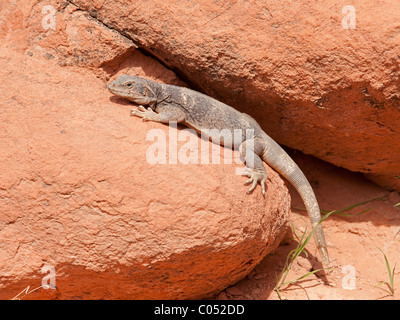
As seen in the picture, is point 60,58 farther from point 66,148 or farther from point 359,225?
point 359,225

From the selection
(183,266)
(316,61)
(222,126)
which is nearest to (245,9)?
(316,61)

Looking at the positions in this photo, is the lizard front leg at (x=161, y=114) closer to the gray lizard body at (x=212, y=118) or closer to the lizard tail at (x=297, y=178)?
the gray lizard body at (x=212, y=118)

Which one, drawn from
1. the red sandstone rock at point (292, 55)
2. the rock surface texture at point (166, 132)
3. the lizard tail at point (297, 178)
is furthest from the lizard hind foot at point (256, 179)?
the red sandstone rock at point (292, 55)

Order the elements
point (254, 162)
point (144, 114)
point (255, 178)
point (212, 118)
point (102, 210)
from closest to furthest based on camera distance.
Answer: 1. point (102, 210)
2. point (255, 178)
3. point (144, 114)
4. point (254, 162)
5. point (212, 118)

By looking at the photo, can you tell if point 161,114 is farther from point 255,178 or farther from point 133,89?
point 255,178

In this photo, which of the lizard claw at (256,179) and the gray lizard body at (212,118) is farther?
the gray lizard body at (212,118)

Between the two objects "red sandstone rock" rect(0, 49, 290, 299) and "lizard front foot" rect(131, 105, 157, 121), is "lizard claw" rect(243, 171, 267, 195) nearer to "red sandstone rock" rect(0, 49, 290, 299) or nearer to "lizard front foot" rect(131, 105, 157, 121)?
"red sandstone rock" rect(0, 49, 290, 299)

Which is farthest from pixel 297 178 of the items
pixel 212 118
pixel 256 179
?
pixel 212 118
